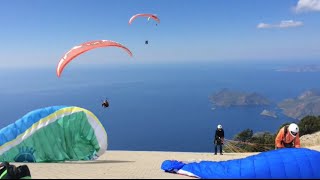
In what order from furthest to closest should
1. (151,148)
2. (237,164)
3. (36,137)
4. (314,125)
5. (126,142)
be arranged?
(126,142)
(151,148)
(314,125)
(36,137)
(237,164)

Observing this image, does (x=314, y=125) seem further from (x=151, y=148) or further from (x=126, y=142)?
(x=126, y=142)

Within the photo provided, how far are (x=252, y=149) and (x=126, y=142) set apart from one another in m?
145

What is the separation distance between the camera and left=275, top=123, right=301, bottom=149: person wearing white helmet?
403 inches

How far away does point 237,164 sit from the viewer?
884cm

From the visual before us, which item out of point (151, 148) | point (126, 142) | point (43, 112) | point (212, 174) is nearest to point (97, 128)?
point (43, 112)

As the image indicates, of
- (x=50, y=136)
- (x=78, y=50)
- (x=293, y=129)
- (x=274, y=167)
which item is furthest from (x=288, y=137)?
(x=78, y=50)

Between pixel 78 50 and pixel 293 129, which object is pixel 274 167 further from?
pixel 78 50

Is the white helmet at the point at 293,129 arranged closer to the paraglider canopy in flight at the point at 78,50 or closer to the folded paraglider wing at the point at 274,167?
the folded paraglider wing at the point at 274,167

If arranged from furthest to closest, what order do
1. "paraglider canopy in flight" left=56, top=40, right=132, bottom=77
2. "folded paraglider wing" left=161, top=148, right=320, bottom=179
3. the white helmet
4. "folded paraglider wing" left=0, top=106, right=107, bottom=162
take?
"paraglider canopy in flight" left=56, top=40, right=132, bottom=77, "folded paraglider wing" left=0, top=106, right=107, bottom=162, the white helmet, "folded paraglider wing" left=161, top=148, right=320, bottom=179

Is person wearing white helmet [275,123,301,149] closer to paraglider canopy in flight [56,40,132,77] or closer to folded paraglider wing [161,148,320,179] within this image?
folded paraglider wing [161,148,320,179]

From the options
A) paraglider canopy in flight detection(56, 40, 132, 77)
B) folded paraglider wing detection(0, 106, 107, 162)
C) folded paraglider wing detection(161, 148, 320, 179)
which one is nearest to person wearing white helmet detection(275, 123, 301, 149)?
folded paraglider wing detection(161, 148, 320, 179)

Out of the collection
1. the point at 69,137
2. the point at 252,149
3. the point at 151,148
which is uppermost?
the point at 69,137

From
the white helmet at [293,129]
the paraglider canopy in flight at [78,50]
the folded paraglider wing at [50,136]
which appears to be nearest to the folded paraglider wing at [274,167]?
the white helmet at [293,129]

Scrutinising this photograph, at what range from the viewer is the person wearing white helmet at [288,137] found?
10.2 m
